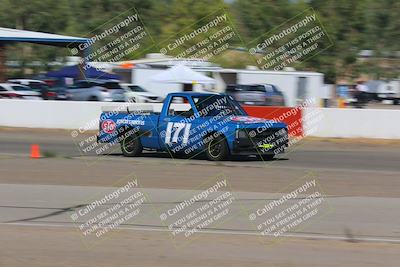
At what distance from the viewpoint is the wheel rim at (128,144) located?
55.5ft

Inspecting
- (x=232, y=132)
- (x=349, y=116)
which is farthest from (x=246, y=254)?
(x=349, y=116)

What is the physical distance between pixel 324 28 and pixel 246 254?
52.3m

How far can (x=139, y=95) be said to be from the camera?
4069 centimetres

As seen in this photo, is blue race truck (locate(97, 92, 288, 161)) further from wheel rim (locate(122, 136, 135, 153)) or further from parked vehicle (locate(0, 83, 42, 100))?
parked vehicle (locate(0, 83, 42, 100))

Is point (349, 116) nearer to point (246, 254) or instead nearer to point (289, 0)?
point (246, 254)

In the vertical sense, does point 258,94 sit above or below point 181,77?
below

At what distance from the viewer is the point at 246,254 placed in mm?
6914

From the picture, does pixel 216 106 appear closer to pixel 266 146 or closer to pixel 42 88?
pixel 266 146

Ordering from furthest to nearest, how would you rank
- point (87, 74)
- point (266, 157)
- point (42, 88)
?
point (87, 74)
point (42, 88)
point (266, 157)

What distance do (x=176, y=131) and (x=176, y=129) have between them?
4 centimetres

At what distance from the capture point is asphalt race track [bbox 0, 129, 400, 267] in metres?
6.82

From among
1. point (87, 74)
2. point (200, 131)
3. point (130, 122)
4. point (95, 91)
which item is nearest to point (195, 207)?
point (200, 131)

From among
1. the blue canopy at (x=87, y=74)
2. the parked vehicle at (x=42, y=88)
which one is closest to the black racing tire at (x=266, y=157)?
the parked vehicle at (x=42, y=88)

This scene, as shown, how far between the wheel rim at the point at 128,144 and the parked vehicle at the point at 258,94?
18360 mm
